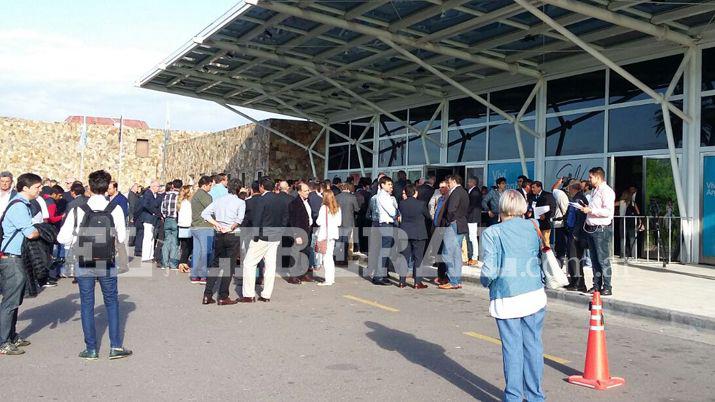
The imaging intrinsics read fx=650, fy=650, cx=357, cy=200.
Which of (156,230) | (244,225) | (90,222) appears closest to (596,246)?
(244,225)

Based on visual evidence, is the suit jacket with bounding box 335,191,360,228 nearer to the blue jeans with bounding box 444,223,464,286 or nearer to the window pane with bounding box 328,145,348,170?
the blue jeans with bounding box 444,223,464,286

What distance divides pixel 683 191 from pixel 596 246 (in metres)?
5.55

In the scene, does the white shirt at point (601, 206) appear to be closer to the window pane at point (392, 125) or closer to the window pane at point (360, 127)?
the window pane at point (392, 125)

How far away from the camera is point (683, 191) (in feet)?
45.7

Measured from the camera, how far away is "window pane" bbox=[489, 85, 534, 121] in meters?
18.2

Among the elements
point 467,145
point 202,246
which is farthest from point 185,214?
point 467,145

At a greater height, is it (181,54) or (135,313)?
(181,54)

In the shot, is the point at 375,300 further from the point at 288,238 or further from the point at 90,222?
the point at 90,222

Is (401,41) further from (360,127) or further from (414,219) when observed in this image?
(360,127)

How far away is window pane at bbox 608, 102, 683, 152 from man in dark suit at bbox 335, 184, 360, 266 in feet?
21.7

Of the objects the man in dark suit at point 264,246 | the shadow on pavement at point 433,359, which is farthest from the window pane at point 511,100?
the shadow on pavement at point 433,359

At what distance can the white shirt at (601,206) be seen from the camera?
31.3ft

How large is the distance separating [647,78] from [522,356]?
12.2m

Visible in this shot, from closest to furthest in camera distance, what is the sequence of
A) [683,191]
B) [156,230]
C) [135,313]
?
[135,313]
[683,191]
[156,230]
